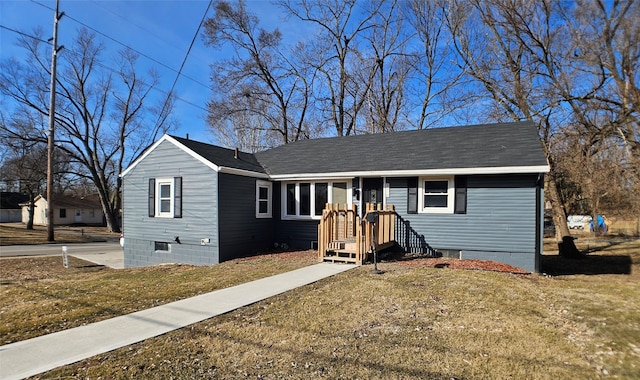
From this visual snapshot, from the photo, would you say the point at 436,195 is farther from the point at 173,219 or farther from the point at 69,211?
the point at 69,211

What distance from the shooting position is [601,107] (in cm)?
1591

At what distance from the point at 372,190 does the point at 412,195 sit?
56.7 inches

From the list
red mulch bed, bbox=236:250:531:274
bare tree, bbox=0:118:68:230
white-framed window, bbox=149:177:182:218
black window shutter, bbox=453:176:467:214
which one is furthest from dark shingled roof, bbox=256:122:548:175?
bare tree, bbox=0:118:68:230

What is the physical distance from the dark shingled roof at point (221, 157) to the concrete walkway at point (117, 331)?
562 centimetres

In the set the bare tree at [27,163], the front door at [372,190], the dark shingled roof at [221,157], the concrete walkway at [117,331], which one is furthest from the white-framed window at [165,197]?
the bare tree at [27,163]

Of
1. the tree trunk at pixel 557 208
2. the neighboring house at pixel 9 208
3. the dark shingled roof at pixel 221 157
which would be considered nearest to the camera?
the dark shingled roof at pixel 221 157

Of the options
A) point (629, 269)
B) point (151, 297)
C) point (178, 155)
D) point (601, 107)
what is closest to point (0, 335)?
point (151, 297)

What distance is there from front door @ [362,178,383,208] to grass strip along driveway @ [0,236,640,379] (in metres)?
3.86

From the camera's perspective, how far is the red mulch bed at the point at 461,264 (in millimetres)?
9422

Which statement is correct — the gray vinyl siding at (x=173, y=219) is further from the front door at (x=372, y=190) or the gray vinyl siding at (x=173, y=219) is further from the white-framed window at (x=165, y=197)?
the front door at (x=372, y=190)

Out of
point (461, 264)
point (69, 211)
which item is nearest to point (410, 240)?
point (461, 264)

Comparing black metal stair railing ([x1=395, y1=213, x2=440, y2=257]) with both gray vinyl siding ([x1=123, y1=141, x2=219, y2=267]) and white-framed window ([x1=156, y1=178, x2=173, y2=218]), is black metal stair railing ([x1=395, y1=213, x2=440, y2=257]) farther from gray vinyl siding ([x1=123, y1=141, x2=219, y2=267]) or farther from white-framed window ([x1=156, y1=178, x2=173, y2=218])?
white-framed window ([x1=156, y1=178, x2=173, y2=218])

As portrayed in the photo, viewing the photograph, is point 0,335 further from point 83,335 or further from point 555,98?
point 555,98

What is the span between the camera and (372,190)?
12.4 m
